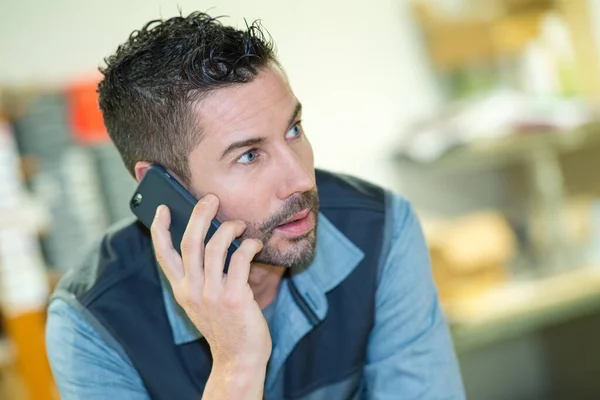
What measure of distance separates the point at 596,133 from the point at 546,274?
0.46 m

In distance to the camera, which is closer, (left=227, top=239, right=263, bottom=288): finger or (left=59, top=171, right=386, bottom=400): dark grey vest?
(left=227, top=239, right=263, bottom=288): finger

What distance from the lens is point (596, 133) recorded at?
6.99 ft

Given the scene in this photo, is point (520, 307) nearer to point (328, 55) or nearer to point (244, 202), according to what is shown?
point (328, 55)

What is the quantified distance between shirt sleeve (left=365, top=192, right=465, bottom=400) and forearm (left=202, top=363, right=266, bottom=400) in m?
0.25

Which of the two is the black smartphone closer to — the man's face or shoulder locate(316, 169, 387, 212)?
the man's face

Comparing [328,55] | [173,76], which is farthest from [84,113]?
[173,76]

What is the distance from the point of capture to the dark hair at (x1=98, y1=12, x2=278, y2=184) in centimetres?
92

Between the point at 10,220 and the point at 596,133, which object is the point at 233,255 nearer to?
the point at 10,220

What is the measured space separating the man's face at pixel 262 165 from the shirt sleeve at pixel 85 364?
0.25m

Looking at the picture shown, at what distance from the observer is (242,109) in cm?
92

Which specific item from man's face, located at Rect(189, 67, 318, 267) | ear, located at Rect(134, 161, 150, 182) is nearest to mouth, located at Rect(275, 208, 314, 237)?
man's face, located at Rect(189, 67, 318, 267)

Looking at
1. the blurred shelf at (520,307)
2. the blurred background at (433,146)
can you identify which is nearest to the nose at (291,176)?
the blurred background at (433,146)

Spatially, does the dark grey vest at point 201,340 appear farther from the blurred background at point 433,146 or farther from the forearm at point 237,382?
the blurred background at point 433,146

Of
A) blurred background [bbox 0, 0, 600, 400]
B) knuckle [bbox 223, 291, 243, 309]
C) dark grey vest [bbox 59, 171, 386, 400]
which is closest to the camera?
knuckle [bbox 223, 291, 243, 309]
